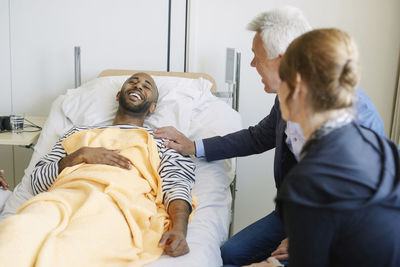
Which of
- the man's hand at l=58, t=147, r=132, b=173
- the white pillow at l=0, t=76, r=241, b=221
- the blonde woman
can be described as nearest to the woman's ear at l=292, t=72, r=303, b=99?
the blonde woman

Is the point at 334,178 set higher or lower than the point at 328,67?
lower

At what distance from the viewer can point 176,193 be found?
1543mm

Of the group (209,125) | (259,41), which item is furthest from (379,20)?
(259,41)

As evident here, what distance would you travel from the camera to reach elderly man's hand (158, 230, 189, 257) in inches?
49.9

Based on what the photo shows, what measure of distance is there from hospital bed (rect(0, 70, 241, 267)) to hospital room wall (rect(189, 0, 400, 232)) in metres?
0.29

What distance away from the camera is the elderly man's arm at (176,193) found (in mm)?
1292

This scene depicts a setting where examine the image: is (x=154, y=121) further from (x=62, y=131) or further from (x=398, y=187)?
(x=398, y=187)

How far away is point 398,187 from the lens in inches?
31.0

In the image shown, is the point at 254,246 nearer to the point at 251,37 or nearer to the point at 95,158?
the point at 95,158

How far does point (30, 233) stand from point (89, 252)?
169 mm

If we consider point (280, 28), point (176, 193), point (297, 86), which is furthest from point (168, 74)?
point (297, 86)

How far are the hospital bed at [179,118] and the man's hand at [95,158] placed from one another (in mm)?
254

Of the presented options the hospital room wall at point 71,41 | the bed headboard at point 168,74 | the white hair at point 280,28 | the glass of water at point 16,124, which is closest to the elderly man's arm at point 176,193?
the white hair at point 280,28

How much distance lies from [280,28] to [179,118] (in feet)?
2.80
